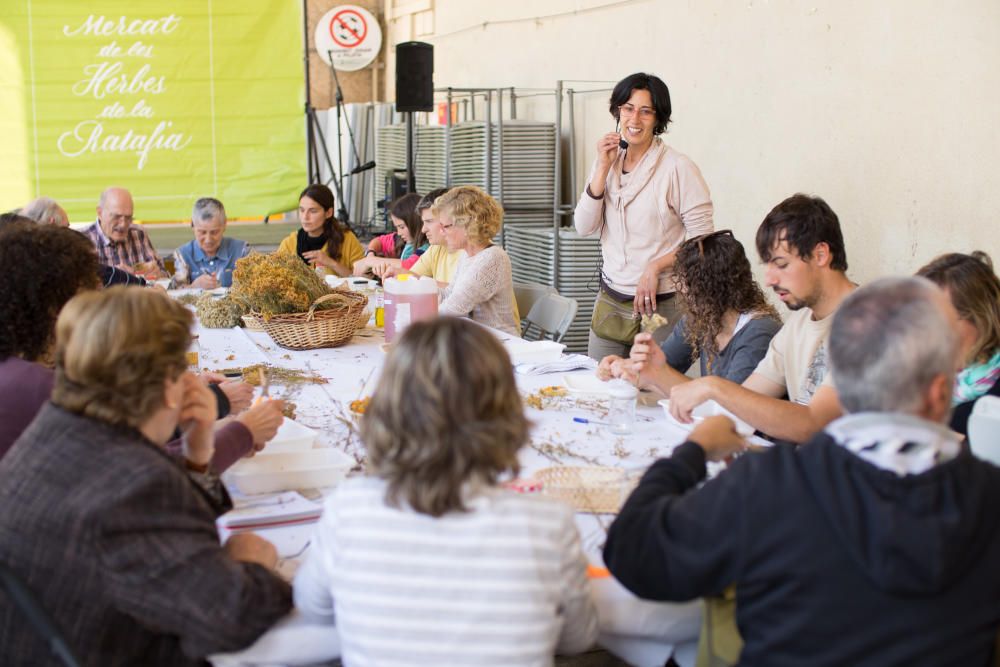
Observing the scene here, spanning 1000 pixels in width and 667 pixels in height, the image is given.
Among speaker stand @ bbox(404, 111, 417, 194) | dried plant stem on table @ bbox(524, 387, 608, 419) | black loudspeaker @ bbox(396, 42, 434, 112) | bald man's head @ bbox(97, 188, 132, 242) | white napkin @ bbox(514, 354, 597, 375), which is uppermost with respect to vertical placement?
black loudspeaker @ bbox(396, 42, 434, 112)

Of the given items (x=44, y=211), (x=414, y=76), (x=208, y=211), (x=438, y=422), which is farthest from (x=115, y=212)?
(x=438, y=422)

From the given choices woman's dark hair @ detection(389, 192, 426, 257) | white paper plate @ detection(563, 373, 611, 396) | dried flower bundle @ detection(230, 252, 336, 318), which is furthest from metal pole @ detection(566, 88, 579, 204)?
white paper plate @ detection(563, 373, 611, 396)

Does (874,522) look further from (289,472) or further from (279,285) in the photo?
(279,285)

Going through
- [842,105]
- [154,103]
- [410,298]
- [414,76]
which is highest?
[414,76]

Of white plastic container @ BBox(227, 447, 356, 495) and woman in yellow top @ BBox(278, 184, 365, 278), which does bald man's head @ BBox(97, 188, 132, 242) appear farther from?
white plastic container @ BBox(227, 447, 356, 495)

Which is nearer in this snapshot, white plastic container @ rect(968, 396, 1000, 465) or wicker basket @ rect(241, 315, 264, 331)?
white plastic container @ rect(968, 396, 1000, 465)

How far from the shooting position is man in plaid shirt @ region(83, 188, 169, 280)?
5.43 metres

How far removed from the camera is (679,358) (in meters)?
3.49

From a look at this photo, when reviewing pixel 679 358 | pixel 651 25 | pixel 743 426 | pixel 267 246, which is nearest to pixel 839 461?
pixel 743 426

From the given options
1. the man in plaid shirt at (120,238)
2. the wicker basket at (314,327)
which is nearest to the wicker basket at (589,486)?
the wicker basket at (314,327)

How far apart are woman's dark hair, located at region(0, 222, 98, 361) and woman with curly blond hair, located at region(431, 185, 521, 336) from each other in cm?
196

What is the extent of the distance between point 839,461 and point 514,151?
568 cm

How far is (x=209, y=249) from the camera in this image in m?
5.73

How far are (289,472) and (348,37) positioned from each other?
9.46m
